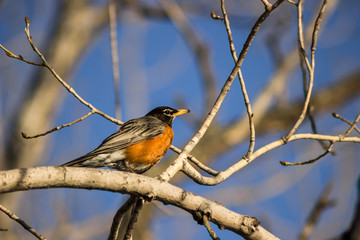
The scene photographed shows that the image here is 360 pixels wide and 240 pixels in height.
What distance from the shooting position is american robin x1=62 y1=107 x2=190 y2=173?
5.05 meters

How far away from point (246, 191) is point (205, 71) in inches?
127

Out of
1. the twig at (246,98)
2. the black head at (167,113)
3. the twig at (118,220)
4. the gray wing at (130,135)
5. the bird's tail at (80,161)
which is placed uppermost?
the twig at (246,98)

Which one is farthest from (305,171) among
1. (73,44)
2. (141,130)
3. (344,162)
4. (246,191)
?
(73,44)

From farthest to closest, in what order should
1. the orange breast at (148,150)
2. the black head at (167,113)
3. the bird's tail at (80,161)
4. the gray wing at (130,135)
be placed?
the black head at (167,113)
the orange breast at (148,150)
the gray wing at (130,135)
the bird's tail at (80,161)

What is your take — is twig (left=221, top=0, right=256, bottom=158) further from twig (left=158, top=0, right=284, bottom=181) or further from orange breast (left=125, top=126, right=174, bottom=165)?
orange breast (left=125, top=126, right=174, bottom=165)

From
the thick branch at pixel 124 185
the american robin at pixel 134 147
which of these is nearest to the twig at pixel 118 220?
the thick branch at pixel 124 185

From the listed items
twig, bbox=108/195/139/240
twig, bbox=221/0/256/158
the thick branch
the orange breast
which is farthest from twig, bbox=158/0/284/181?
the orange breast

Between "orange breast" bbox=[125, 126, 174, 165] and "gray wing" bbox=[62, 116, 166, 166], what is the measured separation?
62 millimetres

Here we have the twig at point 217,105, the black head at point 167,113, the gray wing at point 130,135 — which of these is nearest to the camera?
the twig at point 217,105

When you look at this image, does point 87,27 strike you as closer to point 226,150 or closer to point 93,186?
point 226,150

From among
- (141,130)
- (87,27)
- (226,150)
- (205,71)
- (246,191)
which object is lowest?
(246,191)

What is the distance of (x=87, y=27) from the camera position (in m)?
13.9

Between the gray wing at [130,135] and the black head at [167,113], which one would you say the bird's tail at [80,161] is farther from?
the black head at [167,113]

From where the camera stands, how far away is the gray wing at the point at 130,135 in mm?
4965
